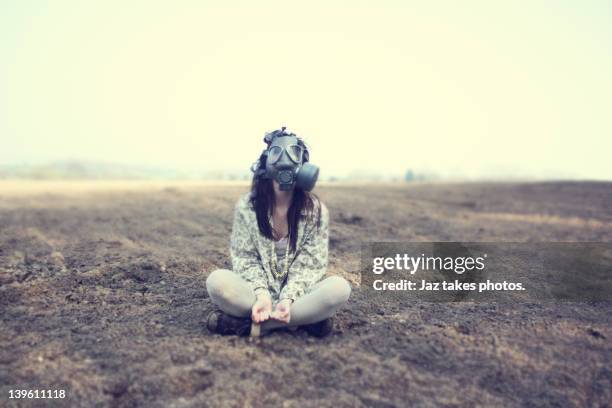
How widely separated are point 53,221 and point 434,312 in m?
6.35

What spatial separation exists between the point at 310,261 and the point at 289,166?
69cm

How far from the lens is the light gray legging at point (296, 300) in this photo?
10.4 feet

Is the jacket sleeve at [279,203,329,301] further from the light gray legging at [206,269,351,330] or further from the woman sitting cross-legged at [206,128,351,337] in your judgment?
the light gray legging at [206,269,351,330]

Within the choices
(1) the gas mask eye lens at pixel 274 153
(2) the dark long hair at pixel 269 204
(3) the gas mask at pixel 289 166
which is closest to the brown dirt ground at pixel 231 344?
(2) the dark long hair at pixel 269 204

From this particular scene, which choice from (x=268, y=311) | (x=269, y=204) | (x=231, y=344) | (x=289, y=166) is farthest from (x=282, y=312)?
(x=289, y=166)

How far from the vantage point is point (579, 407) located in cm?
264

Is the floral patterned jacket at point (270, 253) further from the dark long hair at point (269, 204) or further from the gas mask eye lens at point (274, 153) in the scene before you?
the gas mask eye lens at point (274, 153)

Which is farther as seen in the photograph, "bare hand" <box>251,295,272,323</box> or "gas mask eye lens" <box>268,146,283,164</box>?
"gas mask eye lens" <box>268,146,283,164</box>

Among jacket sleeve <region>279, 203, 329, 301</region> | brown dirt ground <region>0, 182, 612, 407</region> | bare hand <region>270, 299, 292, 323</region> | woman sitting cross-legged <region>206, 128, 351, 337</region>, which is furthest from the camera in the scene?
jacket sleeve <region>279, 203, 329, 301</region>

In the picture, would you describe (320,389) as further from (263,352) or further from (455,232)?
(455,232)

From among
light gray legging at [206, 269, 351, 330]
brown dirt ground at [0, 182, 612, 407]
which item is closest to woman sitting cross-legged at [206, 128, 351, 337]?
light gray legging at [206, 269, 351, 330]

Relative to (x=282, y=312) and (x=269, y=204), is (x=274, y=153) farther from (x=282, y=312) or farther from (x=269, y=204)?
(x=282, y=312)

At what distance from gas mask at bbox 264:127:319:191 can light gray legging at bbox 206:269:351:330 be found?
687mm

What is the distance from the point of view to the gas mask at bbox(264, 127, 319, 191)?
3.19 meters
